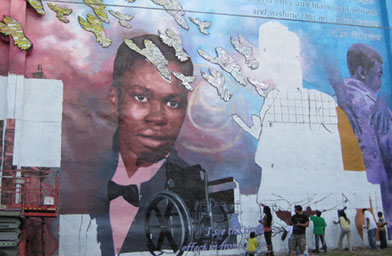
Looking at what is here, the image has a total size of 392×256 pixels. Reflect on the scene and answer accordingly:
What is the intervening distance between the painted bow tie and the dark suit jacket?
0.42 feet

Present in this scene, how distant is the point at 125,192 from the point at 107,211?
0.78m

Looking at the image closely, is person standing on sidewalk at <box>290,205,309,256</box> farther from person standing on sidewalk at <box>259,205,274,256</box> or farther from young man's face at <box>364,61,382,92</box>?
young man's face at <box>364,61,382,92</box>

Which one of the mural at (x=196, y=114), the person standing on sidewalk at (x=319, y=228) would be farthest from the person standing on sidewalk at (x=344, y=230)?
the person standing on sidewalk at (x=319, y=228)

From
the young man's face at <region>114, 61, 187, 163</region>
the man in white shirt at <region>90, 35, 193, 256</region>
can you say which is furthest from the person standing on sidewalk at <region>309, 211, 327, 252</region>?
the young man's face at <region>114, 61, 187, 163</region>

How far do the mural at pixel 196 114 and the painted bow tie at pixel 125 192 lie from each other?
3cm

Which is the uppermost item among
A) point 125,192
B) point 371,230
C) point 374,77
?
point 374,77

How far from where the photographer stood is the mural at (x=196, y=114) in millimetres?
14523

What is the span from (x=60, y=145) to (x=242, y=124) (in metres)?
5.95

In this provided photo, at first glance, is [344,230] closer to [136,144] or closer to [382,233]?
[382,233]

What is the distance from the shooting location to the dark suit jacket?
14344 millimetres

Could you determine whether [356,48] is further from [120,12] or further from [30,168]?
[30,168]

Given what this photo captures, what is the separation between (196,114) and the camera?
15.9 meters

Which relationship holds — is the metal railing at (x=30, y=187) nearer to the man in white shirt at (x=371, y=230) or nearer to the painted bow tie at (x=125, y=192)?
the painted bow tie at (x=125, y=192)

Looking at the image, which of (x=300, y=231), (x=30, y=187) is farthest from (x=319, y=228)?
(x=30, y=187)
